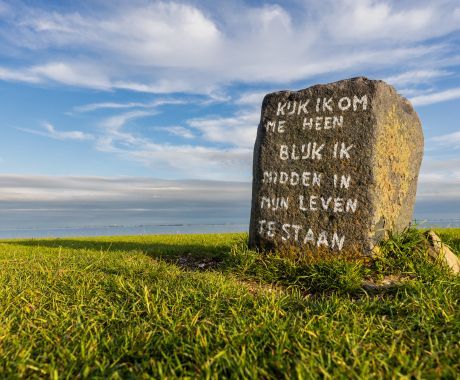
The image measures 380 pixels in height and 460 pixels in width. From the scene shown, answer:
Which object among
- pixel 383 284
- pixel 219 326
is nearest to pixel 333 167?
pixel 383 284

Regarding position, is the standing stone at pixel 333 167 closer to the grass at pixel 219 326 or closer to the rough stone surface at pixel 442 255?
the rough stone surface at pixel 442 255

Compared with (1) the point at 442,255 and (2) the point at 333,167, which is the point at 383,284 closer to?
(1) the point at 442,255

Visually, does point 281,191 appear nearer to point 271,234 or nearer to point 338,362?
point 271,234

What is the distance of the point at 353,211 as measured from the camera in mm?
6938

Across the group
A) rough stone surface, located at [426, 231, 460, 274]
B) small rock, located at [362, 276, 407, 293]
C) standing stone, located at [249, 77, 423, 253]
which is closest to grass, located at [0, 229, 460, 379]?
small rock, located at [362, 276, 407, 293]

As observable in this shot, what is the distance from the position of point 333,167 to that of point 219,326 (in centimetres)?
443

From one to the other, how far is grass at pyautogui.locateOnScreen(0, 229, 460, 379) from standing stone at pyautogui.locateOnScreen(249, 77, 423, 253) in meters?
0.94

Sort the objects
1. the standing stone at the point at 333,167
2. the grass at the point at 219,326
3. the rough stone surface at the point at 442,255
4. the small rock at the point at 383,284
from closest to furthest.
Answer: the grass at the point at 219,326
the small rock at the point at 383,284
the rough stone surface at the point at 442,255
the standing stone at the point at 333,167

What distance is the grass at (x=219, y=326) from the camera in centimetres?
300

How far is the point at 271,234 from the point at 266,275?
3.81ft

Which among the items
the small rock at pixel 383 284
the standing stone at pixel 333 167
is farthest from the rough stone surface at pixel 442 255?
the small rock at pixel 383 284

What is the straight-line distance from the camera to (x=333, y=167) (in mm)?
7148

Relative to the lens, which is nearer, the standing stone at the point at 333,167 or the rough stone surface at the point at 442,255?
the rough stone surface at the point at 442,255

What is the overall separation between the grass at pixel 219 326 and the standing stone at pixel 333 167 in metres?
0.94
